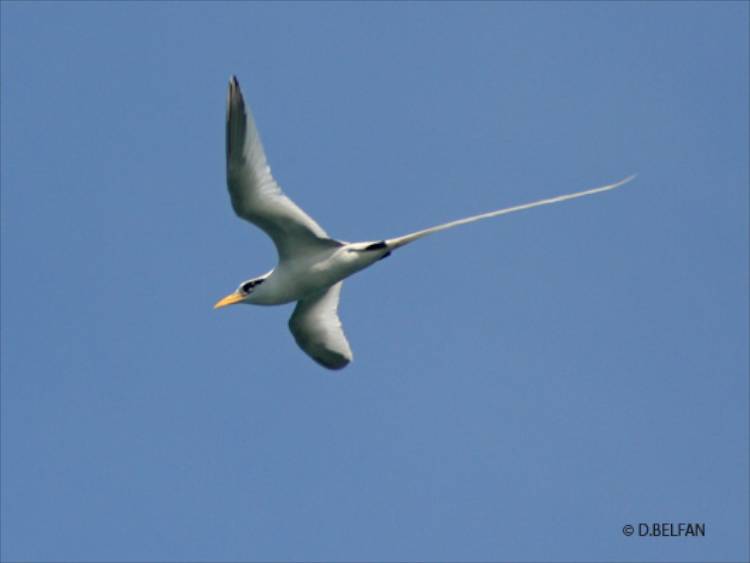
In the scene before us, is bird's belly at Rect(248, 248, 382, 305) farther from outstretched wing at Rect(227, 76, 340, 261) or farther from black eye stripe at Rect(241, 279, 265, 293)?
outstretched wing at Rect(227, 76, 340, 261)

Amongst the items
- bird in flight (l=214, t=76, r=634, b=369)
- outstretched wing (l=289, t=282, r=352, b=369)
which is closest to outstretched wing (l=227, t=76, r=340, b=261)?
bird in flight (l=214, t=76, r=634, b=369)

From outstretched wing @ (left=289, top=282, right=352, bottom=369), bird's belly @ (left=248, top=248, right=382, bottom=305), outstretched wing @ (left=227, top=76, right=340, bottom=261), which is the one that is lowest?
outstretched wing @ (left=289, top=282, right=352, bottom=369)

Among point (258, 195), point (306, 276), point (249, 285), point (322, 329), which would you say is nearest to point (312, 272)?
point (306, 276)

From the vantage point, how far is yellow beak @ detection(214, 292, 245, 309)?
2536 centimetres

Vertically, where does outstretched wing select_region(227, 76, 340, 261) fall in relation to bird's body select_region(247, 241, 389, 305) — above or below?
above

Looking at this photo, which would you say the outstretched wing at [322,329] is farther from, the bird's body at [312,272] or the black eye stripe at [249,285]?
the black eye stripe at [249,285]

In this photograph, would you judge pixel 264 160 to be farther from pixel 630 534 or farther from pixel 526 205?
pixel 630 534

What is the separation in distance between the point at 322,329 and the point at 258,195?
4.46 metres

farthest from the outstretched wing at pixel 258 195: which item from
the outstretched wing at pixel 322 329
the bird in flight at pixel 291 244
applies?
the outstretched wing at pixel 322 329

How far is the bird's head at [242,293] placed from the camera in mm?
25156

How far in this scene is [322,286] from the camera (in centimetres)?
2500

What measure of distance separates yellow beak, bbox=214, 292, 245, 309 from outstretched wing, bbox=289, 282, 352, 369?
1679 mm

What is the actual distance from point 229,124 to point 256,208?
180cm

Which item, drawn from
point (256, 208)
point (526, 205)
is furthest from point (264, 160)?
point (526, 205)
